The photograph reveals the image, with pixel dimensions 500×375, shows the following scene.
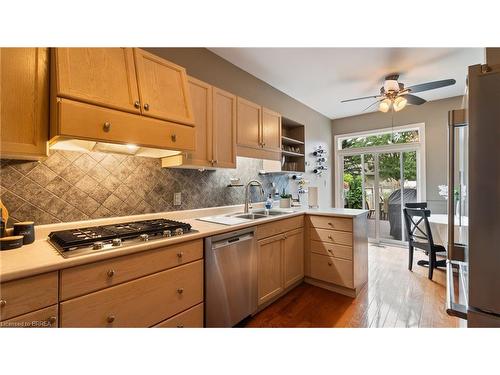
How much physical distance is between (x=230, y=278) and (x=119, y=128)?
4.40ft

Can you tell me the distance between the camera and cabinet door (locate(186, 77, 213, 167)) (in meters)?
2.00

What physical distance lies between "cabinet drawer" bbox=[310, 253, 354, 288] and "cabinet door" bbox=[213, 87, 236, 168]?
5.02 feet

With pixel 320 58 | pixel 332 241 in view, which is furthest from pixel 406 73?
pixel 332 241

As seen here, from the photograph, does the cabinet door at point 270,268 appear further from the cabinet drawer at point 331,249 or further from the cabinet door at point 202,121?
the cabinet door at point 202,121

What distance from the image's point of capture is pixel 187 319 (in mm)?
1501

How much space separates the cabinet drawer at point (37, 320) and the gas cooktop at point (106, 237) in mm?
234

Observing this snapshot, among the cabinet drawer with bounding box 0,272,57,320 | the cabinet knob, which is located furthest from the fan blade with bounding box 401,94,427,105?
the cabinet drawer with bounding box 0,272,57,320

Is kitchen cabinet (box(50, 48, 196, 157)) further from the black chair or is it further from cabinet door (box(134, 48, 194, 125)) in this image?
the black chair

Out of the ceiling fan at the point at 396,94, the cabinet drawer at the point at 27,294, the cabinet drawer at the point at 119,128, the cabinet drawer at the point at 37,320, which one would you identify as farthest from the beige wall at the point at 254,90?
the cabinet drawer at the point at 37,320

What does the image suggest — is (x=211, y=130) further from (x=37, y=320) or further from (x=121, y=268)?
(x=37, y=320)

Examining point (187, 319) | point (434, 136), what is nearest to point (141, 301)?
point (187, 319)

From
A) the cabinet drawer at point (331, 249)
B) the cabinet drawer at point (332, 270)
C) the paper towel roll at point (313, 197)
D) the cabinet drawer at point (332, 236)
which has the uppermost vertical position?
the paper towel roll at point (313, 197)

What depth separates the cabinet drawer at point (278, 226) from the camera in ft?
6.99

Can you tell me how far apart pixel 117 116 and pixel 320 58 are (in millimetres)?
2375
